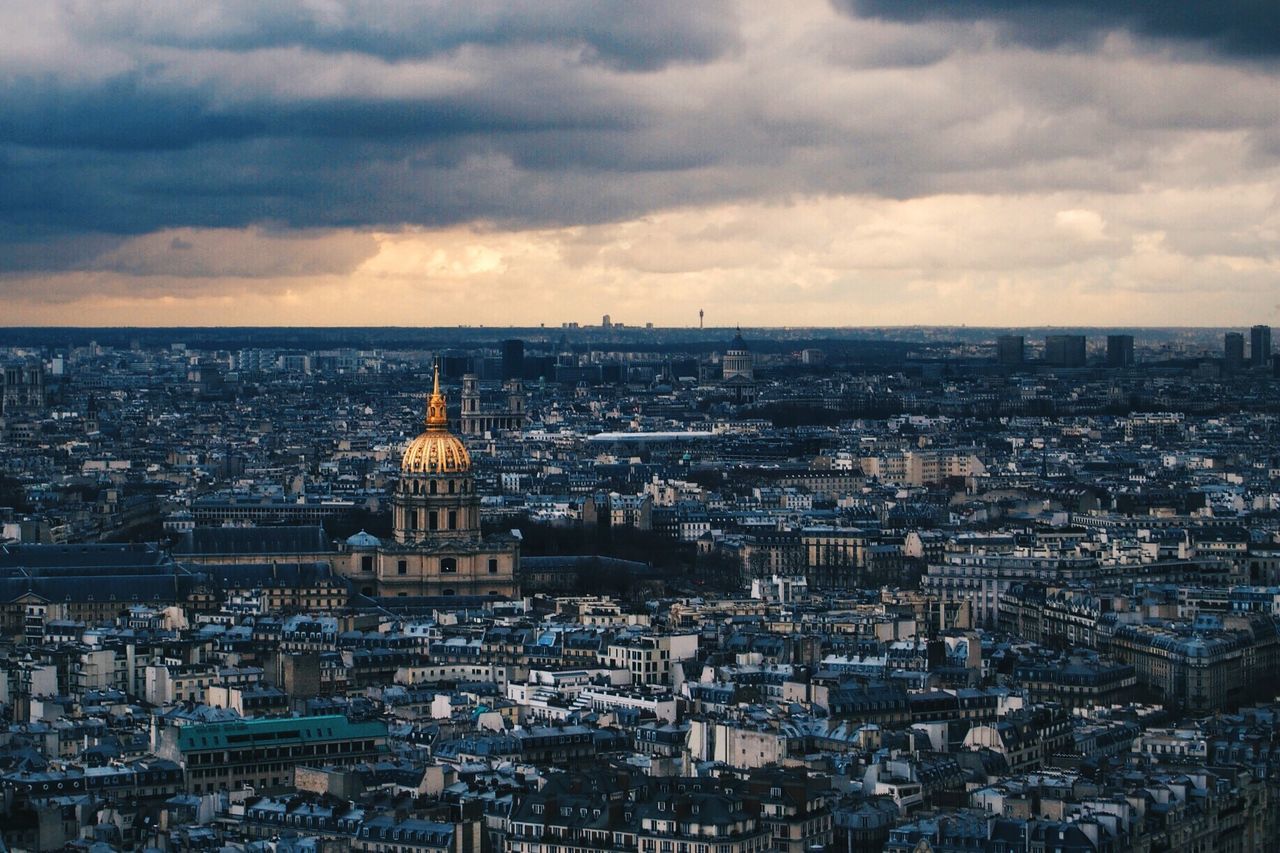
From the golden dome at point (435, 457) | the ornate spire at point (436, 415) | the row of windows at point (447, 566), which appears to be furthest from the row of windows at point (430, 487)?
the ornate spire at point (436, 415)

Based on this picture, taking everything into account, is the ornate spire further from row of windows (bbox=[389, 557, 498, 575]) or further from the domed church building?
row of windows (bbox=[389, 557, 498, 575])

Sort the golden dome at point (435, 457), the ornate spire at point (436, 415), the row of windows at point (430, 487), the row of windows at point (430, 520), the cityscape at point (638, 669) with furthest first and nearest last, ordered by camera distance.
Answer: the ornate spire at point (436, 415) < the golden dome at point (435, 457) < the row of windows at point (430, 487) < the row of windows at point (430, 520) < the cityscape at point (638, 669)

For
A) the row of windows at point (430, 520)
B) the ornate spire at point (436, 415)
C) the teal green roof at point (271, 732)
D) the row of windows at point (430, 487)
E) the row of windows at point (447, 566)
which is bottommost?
the row of windows at point (447, 566)

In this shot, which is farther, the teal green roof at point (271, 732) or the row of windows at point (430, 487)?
the row of windows at point (430, 487)

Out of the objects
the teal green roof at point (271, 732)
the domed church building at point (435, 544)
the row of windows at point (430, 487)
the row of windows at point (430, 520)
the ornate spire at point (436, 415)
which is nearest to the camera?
the teal green roof at point (271, 732)

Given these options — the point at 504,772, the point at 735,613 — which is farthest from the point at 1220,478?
the point at 504,772

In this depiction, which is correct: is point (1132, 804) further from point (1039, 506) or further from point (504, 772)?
point (1039, 506)

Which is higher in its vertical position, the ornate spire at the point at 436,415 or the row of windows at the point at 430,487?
the ornate spire at the point at 436,415

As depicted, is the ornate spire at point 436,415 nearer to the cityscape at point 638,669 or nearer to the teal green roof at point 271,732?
the cityscape at point 638,669
